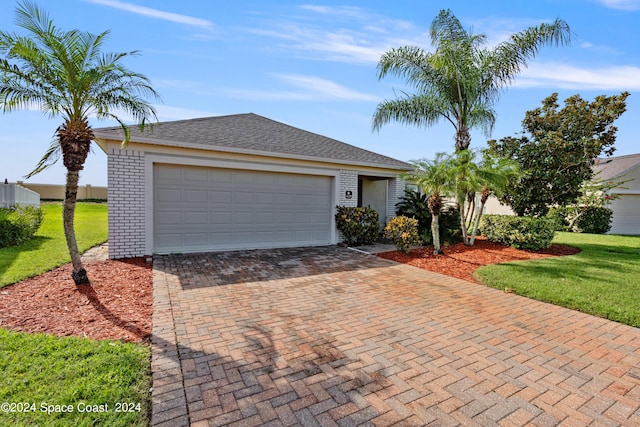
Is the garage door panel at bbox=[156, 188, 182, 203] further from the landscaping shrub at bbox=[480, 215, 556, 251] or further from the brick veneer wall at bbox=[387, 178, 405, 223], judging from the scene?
the landscaping shrub at bbox=[480, 215, 556, 251]

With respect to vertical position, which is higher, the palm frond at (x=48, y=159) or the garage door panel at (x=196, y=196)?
the palm frond at (x=48, y=159)

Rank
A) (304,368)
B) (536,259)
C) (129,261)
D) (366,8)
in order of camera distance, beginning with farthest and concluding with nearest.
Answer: (536,259), (366,8), (129,261), (304,368)

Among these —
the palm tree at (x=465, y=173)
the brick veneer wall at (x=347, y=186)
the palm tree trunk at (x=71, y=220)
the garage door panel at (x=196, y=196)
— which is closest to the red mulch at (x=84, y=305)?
the palm tree trunk at (x=71, y=220)

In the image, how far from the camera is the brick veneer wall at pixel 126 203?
24.2 feet

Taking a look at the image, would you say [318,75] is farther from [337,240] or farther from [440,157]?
[337,240]

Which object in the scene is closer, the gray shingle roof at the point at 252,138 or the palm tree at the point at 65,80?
the palm tree at the point at 65,80

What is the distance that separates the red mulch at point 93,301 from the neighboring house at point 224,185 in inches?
46.8

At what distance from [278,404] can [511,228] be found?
10490mm

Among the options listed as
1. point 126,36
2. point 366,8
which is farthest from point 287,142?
point 126,36

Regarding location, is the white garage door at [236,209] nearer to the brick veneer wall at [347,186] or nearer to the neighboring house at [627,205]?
the brick veneer wall at [347,186]

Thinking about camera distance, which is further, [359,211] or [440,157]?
[359,211]

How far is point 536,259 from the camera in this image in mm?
8539

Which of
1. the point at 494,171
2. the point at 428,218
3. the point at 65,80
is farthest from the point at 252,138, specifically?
the point at 494,171

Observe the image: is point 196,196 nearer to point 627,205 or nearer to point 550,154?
point 550,154
